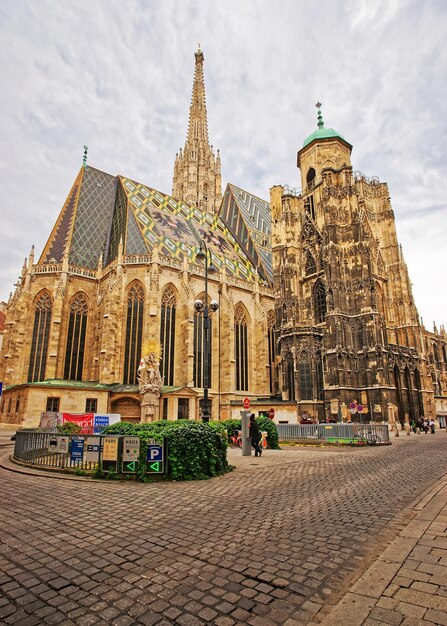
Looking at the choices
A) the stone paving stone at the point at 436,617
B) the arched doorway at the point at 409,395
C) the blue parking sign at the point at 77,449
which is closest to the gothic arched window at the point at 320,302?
the arched doorway at the point at 409,395

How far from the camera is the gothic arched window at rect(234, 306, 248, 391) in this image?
33938 millimetres

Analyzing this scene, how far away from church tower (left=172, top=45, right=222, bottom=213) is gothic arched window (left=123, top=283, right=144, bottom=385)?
25.2 metres

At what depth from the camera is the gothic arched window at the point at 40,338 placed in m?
28.4

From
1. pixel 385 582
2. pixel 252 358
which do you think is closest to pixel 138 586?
pixel 385 582

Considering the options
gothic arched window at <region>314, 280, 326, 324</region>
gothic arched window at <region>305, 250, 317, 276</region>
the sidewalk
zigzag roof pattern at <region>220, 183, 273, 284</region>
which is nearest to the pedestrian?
the sidewalk

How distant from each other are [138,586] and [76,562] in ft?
2.82

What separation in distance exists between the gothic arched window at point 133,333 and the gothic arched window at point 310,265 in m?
16.0

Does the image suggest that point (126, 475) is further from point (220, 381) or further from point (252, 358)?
point (252, 358)

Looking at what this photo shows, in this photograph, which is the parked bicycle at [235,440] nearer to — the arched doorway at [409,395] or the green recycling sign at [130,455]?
the green recycling sign at [130,455]

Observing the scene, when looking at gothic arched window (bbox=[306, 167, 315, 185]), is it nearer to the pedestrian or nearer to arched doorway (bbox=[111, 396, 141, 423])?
arched doorway (bbox=[111, 396, 141, 423])

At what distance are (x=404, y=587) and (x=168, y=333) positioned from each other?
28.2m

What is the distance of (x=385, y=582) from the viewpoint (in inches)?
116

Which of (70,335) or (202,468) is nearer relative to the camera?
(202,468)

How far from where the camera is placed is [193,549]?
387 cm
